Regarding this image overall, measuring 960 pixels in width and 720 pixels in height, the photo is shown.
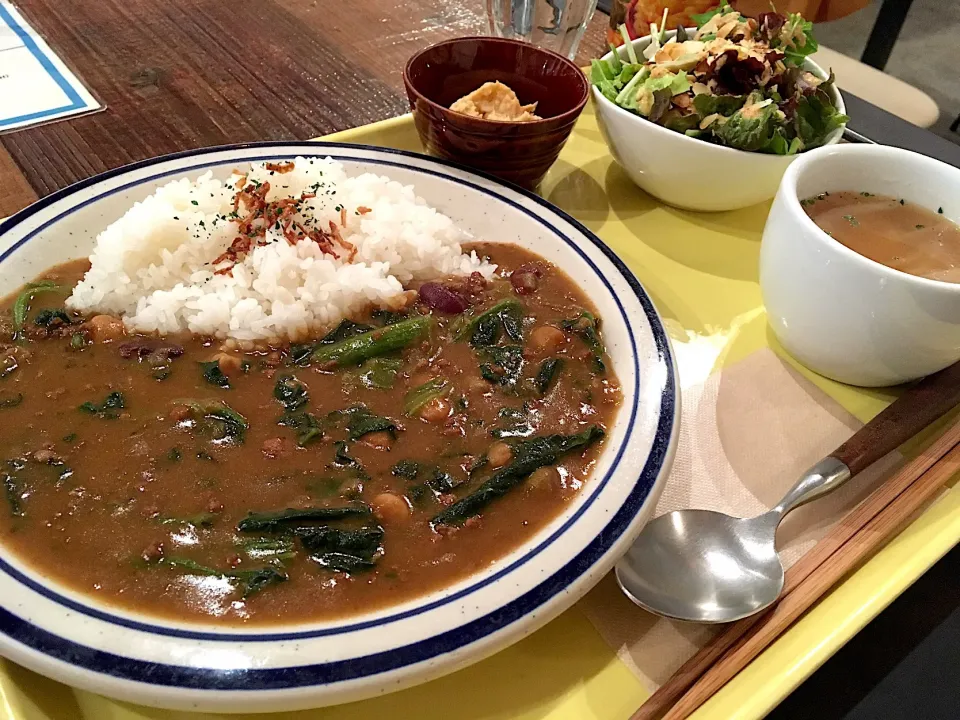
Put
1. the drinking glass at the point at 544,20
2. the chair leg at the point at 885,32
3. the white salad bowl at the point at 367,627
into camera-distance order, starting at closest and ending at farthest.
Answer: the white salad bowl at the point at 367,627, the drinking glass at the point at 544,20, the chair leg at the point at 885,32

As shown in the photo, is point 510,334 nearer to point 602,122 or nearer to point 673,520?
point 673,520

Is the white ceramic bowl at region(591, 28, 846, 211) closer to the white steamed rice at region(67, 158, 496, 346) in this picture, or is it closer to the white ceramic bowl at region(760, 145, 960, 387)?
the white ceramic bowl at region(760, 145, 960, 387)

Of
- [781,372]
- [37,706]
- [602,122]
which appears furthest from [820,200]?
[37,706]

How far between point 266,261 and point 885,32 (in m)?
5.31

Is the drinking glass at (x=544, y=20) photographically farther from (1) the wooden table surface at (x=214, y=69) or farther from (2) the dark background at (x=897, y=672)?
(2) the dark background at (x=897, y=672)

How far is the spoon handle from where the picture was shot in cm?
172

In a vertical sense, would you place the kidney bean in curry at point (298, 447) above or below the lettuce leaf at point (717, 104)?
below

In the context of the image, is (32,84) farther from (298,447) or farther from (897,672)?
(897,672)

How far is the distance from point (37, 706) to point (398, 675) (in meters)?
0.67

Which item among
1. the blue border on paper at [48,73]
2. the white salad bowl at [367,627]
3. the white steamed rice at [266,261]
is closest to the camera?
the white salad bowl at [367,627]

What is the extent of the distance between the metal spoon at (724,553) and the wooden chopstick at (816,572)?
38 mm

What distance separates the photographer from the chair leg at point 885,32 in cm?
525

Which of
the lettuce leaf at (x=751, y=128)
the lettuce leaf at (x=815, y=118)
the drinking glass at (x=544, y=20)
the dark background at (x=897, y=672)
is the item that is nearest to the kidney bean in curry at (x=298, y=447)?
the dark background at (x=897, y=672)

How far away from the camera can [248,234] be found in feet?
7.73
